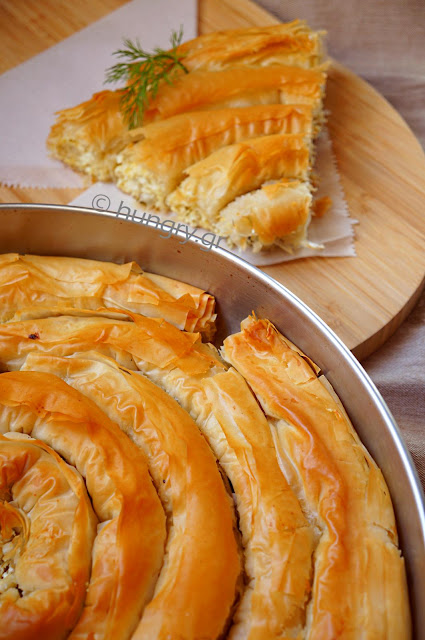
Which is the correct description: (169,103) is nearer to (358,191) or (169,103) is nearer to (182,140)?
(182,140)

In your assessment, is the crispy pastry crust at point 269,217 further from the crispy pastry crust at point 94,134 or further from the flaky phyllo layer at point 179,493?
the flaky phyllo layer at point 179,493

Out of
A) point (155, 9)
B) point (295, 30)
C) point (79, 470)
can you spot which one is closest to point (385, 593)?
point (79, 470)

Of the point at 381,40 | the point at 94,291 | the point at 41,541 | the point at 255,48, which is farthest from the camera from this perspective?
the point at 381,40

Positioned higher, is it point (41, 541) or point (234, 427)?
point (234, 427)

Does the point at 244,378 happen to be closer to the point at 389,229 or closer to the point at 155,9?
the point at 389,229

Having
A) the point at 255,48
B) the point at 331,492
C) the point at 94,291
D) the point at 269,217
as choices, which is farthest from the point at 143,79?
the point at 331,492
